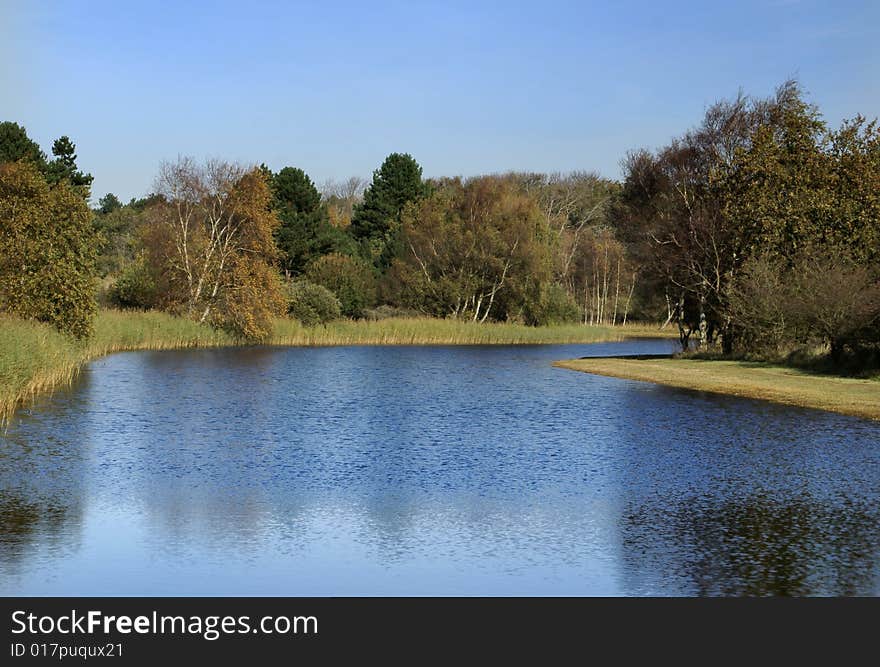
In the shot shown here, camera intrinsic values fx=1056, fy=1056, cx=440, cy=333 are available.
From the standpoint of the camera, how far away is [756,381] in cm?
3903

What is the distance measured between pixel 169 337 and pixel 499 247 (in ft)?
108

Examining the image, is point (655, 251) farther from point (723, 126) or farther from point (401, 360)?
point (401, 360)

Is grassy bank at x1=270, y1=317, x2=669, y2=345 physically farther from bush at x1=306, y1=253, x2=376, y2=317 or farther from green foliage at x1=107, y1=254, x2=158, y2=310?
green foliage at x1=107, y1=254, x2=158, y2=310

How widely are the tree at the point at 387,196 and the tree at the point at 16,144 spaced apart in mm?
35838

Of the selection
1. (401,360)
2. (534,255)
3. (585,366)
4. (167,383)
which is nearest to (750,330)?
(585,366)

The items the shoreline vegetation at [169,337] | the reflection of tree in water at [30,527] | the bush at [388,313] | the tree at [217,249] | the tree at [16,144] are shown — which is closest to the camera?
the reflection of tree in water at [30,527]

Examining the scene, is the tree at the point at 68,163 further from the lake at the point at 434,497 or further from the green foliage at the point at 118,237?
the lake at the point at 434,497

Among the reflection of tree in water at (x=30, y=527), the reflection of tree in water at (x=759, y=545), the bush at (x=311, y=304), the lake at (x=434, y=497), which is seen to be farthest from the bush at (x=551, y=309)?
the reflection of tree in water at (x=30, y=527)

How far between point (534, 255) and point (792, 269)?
3991 centimetres

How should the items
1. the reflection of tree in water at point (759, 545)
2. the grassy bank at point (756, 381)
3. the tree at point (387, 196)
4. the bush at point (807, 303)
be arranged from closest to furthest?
the reflection of tree in water at point (759, 545) < the grassy bank at point (756, 381) < the bush at point (807, 303) < the tree at point (387, 196)

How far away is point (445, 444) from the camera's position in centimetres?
2383

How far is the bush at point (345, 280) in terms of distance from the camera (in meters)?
86.8

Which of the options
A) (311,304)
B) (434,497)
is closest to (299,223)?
(311,304)

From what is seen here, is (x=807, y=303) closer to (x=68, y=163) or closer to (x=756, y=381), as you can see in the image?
(x=756, y=381)
